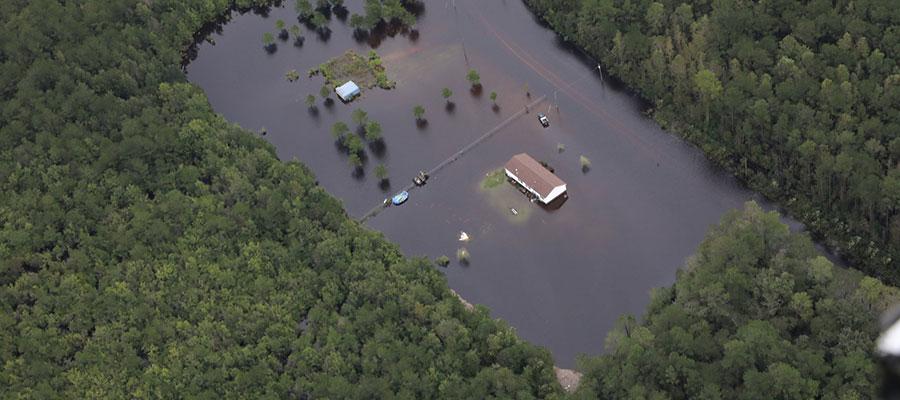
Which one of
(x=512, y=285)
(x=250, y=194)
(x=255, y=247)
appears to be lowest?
(x=512, y=285)

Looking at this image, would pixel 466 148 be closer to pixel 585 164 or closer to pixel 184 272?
pixel 585 164

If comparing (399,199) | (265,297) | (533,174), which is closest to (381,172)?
(399,199)

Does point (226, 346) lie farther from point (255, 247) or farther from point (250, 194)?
point (250, 194)

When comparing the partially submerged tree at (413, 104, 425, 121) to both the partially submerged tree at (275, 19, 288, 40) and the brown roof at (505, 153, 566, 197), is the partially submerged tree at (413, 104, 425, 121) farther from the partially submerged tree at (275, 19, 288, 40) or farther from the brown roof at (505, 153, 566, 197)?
the partially submerged tree at (275, 19, 288, 40)

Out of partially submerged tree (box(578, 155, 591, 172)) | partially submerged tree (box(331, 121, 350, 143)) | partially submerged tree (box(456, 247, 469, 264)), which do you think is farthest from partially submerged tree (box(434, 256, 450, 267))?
partially submerged tree (box(331, 121, 350, 143))

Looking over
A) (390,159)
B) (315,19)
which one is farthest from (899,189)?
(315,19)

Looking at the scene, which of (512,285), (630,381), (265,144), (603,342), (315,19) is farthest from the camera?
(315,19)

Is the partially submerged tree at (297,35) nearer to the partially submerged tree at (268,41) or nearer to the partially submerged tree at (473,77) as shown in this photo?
the partially submerged tree at (268,41)
